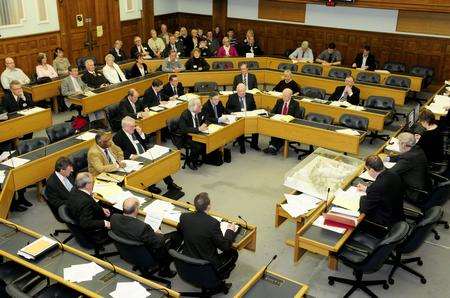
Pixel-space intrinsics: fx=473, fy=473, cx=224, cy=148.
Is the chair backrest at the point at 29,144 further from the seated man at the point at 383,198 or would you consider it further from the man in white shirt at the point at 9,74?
the seated man at the point at 383,198

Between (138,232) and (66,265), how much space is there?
0.83 m

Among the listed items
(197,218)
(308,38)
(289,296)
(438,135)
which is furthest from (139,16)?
(289,296)

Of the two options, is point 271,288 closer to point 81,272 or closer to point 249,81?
point 81,272

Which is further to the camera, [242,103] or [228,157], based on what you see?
[242,103]

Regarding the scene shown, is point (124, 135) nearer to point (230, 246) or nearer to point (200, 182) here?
point (200, 182)

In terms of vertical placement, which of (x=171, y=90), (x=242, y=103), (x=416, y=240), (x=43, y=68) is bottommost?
(x=416, y=240)

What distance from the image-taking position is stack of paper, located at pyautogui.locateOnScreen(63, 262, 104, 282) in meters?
4.83

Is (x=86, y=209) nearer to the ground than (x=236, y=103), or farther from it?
nearer to the ground

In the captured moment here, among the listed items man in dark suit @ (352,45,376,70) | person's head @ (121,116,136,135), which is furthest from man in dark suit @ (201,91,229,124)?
man in dark suit @ (352,45,376,70)

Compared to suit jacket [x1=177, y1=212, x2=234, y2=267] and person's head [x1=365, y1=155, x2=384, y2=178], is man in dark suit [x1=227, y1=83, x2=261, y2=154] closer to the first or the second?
person's head [x1=365, y1=155, x2=384, y2=178]

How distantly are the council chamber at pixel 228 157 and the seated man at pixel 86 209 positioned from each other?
0.02 m

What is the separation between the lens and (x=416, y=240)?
5621 mm

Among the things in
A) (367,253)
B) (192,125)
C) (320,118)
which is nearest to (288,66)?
(320,118)

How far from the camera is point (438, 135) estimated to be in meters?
7.68
